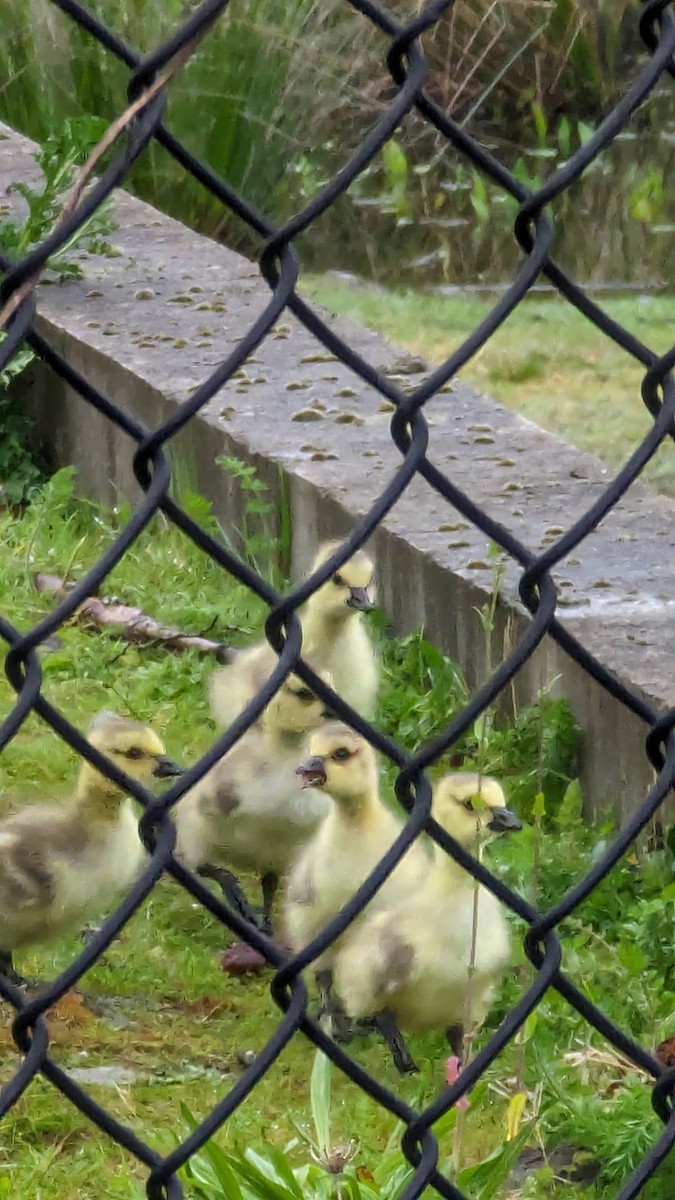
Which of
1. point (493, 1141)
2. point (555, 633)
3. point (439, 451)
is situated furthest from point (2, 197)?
point (555, 633)

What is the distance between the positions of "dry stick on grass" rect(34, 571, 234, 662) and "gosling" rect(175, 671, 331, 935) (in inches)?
39.1

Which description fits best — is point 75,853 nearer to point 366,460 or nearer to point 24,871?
point 24,871

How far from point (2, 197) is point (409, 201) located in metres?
3.38

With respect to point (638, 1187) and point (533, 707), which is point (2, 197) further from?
point (638, 1187)

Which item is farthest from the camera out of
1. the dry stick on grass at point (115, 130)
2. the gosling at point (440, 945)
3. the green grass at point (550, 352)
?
the green grass at point (550, 352)

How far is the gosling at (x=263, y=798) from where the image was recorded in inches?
136

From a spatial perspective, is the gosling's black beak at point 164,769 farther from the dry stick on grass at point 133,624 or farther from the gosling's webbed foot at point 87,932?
the dry stick on grass at point 133,624

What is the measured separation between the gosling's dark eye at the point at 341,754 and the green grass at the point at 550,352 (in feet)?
8.72

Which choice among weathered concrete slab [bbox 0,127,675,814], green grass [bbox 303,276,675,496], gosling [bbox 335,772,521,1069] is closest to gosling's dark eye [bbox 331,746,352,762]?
gosling [bbox 335,772,521,1069]

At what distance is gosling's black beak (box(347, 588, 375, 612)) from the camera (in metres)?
3.68

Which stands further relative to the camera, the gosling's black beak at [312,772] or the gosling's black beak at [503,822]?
the gosling's black beak at [312,772]

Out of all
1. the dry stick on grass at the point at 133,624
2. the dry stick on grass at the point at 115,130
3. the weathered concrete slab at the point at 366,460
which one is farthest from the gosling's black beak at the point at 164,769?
the dry stick on grass at the point at 115,130

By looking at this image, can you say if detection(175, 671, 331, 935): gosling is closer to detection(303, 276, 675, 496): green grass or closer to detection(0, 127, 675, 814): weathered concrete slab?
detection(0, 127, 675, 814): weathered concrete slab

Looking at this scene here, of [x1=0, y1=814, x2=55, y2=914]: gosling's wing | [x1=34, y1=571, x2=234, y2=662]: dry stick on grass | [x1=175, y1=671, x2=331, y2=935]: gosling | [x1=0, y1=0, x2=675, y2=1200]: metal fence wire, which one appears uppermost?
[x1=0, y1=0, x2=675, y2=1200]: metal fence wire
